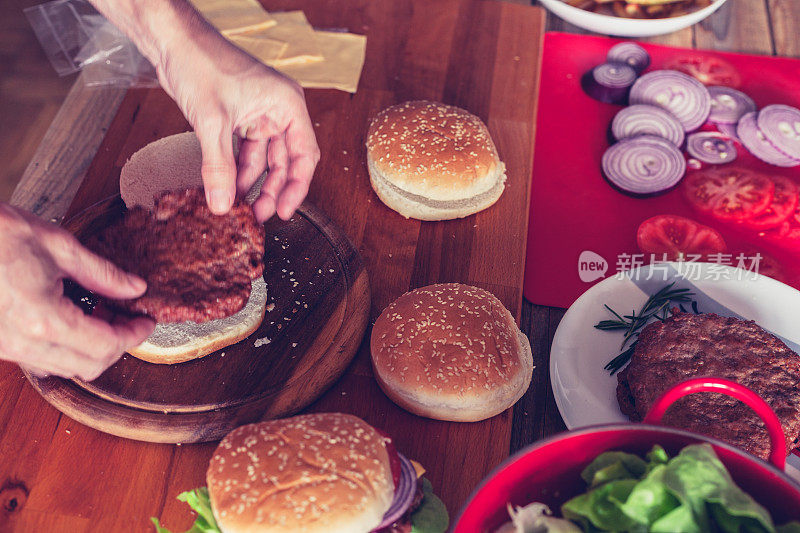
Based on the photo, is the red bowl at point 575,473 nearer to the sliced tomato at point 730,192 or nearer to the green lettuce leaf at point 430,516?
the green lettuce leaf at point 430,516

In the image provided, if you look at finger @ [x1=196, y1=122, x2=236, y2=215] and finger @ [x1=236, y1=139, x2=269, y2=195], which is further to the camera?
finger @ [x1=236, y1=139, x2=269, y2=195]

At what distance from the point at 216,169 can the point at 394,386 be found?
951 millimetres

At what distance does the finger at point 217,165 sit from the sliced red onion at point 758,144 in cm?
268

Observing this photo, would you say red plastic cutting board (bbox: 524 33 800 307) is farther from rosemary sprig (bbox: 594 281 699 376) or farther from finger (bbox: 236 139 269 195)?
finger (bbox: 236 139 269 195)

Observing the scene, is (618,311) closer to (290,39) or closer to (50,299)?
(50,299)

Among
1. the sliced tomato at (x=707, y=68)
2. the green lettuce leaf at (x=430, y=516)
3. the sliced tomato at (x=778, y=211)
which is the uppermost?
the sliced tomato at (x=707, y=68)

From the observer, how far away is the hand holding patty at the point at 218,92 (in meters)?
2.33

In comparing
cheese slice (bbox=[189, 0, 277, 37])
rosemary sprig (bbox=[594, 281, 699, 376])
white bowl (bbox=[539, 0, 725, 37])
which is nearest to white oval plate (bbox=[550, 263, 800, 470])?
rosemary sprig (bbox=[594, 281, 699, 376])

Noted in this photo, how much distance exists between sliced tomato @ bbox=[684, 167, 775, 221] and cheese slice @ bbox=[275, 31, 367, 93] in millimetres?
1779

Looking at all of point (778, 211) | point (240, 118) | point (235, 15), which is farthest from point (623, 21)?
point (240, 118)

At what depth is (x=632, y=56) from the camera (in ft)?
12.7

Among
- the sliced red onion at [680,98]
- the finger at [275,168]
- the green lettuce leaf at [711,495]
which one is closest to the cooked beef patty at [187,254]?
the finger at [275,168]

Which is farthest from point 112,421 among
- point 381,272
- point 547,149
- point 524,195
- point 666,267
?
point 547,149

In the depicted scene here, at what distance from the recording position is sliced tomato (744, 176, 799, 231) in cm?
321
